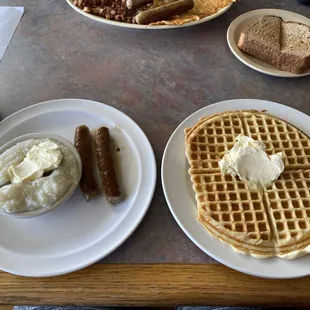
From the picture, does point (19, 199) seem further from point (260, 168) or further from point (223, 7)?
point (223, 7)

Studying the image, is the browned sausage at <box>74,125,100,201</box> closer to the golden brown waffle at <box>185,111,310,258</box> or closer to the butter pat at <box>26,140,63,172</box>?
the butter pat at <box>26,140,63,172</box>

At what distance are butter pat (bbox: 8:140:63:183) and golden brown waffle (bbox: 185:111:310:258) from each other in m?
0.38

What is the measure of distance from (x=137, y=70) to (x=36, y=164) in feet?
2.16

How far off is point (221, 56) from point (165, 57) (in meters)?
0.23

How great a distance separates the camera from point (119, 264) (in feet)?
3.09

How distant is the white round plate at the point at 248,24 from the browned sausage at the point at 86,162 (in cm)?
69

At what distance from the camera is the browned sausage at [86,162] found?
1059 mm

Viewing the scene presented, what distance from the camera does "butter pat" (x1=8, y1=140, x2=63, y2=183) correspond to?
3.22ft

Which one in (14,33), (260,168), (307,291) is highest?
(14,33)

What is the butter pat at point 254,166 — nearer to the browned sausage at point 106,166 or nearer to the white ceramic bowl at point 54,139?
the browned sausage at point 106,166

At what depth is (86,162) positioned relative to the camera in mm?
1105

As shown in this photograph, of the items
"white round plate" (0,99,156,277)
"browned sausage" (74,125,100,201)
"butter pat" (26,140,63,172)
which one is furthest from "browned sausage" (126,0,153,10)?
"butter pat" (26,140,63,172)

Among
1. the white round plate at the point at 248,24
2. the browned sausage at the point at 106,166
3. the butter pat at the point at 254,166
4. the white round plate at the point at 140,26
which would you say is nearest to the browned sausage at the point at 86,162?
the browned sausage at the point at 106,166

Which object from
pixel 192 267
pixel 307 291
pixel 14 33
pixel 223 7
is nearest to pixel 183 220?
pixel 192 267
